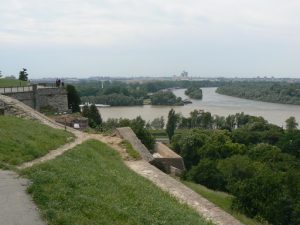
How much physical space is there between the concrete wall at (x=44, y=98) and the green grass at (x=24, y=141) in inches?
307

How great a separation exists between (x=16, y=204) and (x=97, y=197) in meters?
1.13

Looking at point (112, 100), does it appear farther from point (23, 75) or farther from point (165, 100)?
point (23, 75)

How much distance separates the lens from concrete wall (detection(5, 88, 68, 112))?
20.7 meters

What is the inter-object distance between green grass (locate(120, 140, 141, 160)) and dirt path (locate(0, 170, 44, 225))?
4600 mm

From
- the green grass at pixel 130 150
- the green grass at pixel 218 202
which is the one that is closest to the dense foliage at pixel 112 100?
the green grass at pixel 218 202

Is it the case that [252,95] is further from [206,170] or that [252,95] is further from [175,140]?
[206,170]

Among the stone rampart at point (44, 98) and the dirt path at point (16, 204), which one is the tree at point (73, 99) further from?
the dirt path at point (16, 204)

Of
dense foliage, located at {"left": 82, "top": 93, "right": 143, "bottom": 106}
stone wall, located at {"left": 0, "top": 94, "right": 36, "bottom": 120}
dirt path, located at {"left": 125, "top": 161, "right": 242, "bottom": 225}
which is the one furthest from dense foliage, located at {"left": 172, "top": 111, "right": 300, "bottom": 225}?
dense foliage, located at {"left": 82, "top": 93, "right": 143, "bottom": 106}

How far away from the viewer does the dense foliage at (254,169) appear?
55.7 feet

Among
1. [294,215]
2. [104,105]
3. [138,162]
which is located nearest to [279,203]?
[294,215]

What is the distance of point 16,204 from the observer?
5.80m

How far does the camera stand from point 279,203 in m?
16.9

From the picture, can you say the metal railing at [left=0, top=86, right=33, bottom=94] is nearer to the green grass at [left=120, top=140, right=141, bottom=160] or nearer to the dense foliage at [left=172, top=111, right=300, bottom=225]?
the dense foliage at [left=172, top=111, right=300, bottom=225]

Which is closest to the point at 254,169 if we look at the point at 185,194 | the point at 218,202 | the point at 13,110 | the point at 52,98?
the point at 52,98
